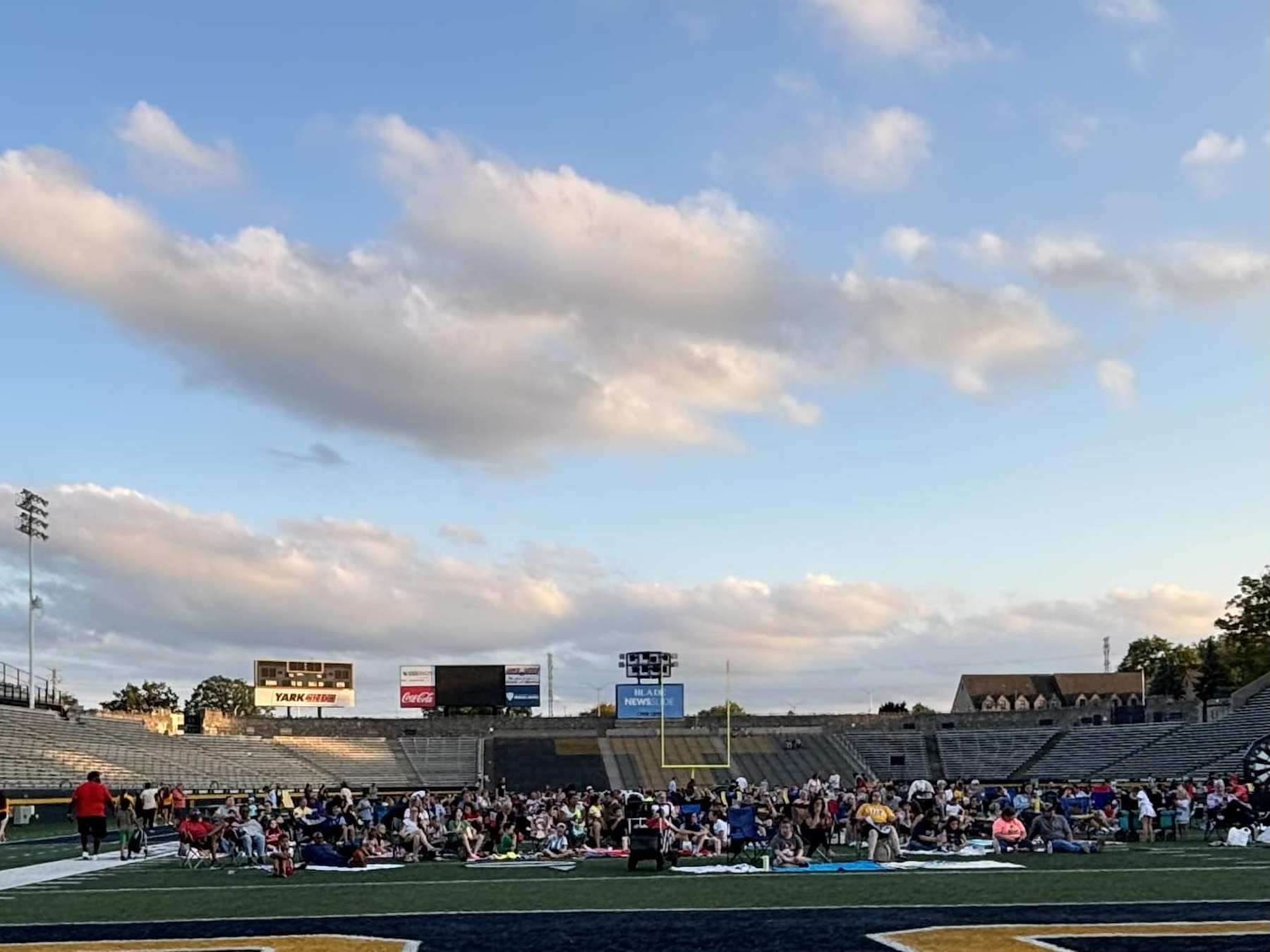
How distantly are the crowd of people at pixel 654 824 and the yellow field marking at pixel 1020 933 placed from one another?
354 inches

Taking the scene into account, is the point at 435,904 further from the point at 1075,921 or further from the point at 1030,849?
the point at 1030,849

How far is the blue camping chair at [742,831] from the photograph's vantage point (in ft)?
72.6

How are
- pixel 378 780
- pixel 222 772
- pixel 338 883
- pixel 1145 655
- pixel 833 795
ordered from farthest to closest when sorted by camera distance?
pixel 1145 655, pixel 378 780, pixel 222 772, pixel 833 795, pixel 338 883

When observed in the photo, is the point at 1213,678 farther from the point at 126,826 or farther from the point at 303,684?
the point at 126,826

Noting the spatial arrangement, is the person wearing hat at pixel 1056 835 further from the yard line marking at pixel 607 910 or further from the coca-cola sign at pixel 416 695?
the coca-cola sign at pixel 416 695

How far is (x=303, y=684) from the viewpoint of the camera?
84188mm

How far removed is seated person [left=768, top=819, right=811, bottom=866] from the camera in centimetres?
2123

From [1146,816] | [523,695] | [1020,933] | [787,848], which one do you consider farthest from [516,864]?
[523,695]

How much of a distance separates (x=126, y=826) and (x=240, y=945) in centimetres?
1542

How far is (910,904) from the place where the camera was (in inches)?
572

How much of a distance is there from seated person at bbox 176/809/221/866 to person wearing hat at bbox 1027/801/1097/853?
14.9 meters

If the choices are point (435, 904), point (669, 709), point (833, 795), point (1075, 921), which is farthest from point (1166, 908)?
point (669, 709)

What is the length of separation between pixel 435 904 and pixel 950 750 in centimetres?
6785

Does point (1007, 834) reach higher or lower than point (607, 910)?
lower
